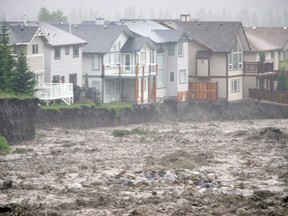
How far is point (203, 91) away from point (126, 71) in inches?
411

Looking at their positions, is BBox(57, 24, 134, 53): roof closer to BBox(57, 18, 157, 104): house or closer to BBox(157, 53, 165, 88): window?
BBox(57, 18, 157, 104): house

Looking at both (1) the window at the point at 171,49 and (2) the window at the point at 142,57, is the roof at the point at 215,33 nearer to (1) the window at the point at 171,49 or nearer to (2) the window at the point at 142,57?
(1) the window at the point at 171,49

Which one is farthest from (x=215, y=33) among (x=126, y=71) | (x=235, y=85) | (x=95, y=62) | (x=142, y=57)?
(x=95, y=62)

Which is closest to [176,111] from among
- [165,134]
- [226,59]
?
[226,59]

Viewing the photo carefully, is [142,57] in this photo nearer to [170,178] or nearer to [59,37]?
[59,37]

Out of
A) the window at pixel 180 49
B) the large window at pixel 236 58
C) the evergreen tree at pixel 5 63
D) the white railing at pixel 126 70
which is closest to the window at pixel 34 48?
the evergreen tree at pixel 5 63

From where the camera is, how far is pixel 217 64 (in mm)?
102625

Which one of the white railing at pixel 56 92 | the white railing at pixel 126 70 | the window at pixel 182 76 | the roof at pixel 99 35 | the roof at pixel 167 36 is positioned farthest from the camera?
the window at pixel 182 76

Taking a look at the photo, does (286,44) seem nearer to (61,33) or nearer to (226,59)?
(226,59)

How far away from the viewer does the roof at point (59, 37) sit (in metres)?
88.6

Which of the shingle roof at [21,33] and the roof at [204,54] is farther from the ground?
the shingle roof at [21,33]

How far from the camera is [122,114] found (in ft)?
292

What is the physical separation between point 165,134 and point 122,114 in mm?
8085

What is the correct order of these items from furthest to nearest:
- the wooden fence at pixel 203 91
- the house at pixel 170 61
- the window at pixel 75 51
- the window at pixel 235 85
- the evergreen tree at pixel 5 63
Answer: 1. the window at pixel 235 85
2. the wooden fence at pixel 203 91
3. the house at pixel 170 61
4. the window at pixel 75 51
5. the evergreen tree at pixel 5 63
